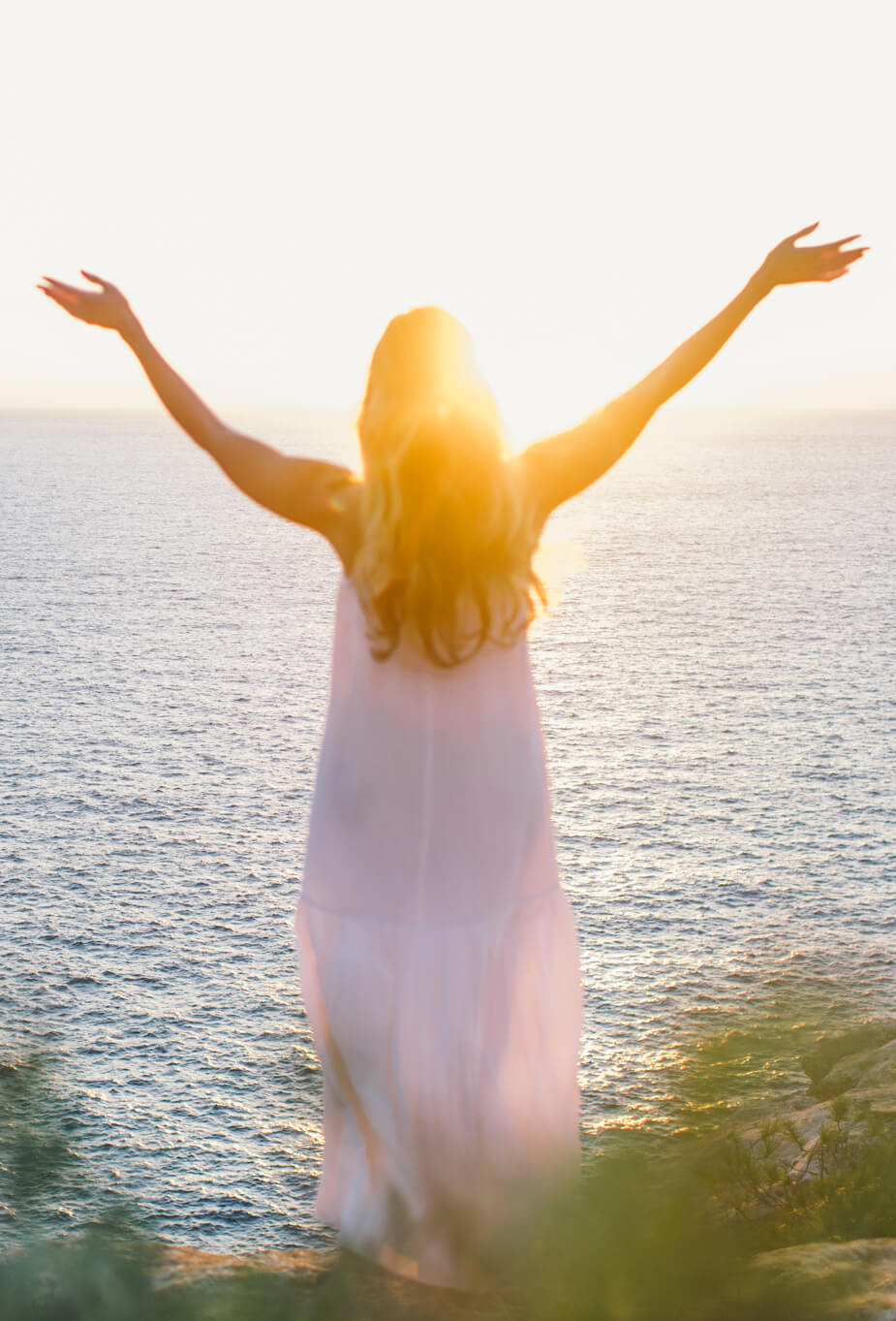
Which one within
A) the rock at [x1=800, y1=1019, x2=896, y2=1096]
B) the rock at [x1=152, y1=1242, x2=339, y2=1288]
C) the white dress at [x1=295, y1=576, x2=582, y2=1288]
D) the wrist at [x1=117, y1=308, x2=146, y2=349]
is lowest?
the rock at [x1=800, y1=1019, x2=896, y2=1096]

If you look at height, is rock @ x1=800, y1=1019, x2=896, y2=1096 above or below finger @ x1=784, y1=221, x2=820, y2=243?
below

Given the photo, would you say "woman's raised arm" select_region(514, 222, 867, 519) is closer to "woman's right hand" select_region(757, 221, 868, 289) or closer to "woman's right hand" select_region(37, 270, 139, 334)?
"woman's right hand" select_region(757, 221, 868, 289)

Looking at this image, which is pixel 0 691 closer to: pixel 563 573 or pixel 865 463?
pixel 563 573

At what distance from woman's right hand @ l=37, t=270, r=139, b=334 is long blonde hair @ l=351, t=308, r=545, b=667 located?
2.20 ft

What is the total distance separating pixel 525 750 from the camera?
11.1 feet

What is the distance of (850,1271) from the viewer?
4.09 metres

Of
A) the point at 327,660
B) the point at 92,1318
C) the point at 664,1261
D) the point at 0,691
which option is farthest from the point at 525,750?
the point at 327,660

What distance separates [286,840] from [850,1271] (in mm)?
13093

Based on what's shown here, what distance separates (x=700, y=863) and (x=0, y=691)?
14907mm

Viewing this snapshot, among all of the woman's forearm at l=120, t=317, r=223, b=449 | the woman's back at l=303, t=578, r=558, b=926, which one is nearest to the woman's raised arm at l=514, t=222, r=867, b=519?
the woman's back at l=303, t=578, r=558, b=926

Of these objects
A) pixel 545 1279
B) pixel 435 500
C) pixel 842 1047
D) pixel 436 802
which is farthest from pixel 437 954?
pixel 842 1047

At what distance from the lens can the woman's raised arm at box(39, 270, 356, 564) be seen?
3.06m

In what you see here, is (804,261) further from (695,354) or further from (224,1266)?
(224,1266)

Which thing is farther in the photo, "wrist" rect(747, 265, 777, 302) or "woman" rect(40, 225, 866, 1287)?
"wrist" rect(747, 265, 777, 302)
